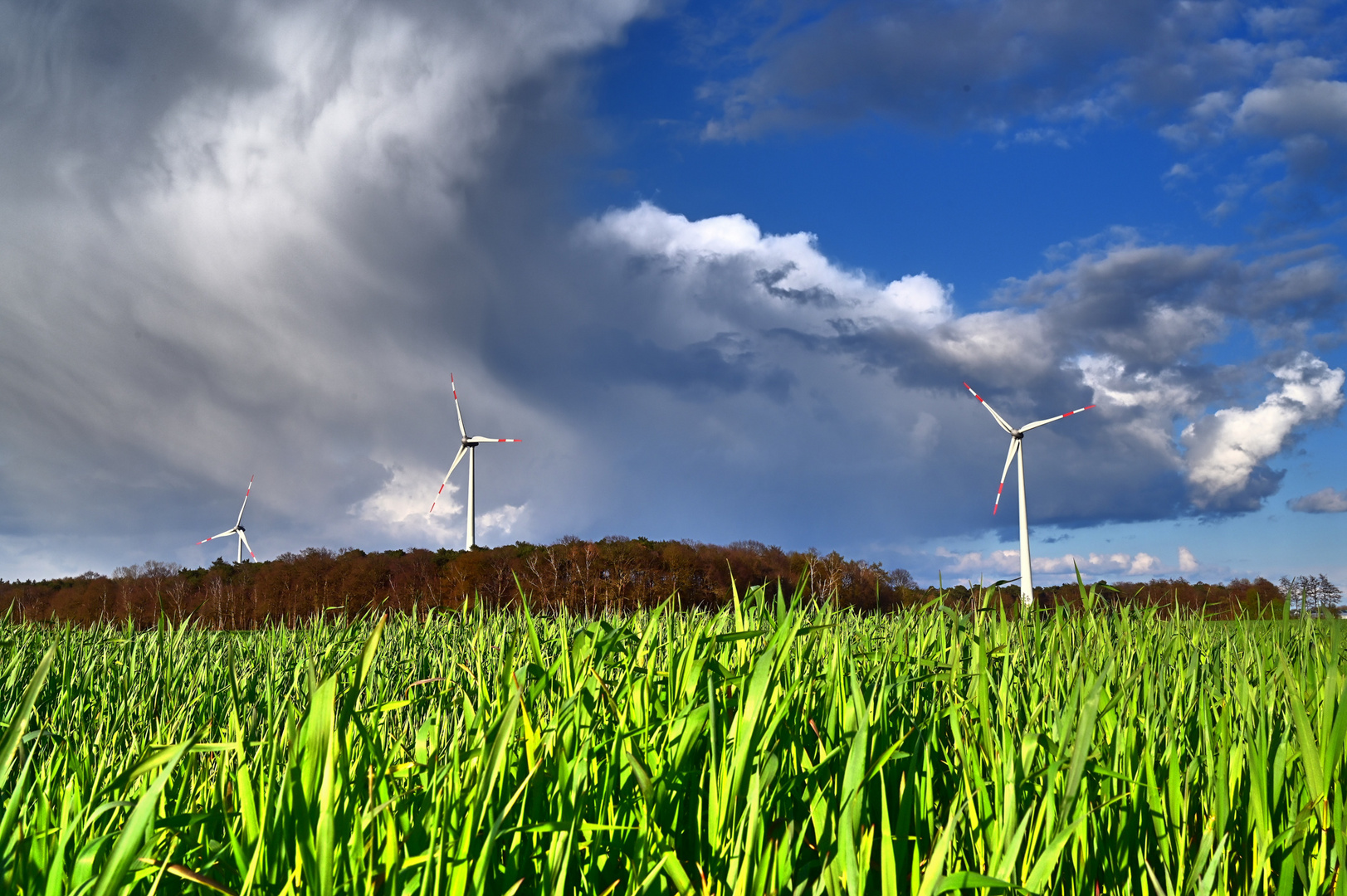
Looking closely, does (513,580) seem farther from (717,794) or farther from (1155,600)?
(717,794)

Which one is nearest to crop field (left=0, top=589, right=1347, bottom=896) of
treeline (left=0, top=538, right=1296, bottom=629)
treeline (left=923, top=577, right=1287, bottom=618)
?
treeline (left=923, top=577, right=1287, bottom=618)

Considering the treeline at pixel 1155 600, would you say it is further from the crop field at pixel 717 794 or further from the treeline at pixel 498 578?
the treeline at pixel 498 578

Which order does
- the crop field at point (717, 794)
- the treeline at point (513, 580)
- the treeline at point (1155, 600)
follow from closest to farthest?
the crop field at point (717, 794)
the treeline at point (1155, 600)
the treeline at point (513, 580)

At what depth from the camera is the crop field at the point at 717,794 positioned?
2.37m

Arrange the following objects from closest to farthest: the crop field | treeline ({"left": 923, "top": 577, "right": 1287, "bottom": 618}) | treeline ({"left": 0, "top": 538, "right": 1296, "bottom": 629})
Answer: the crop field < treeline ({"left": 923, "top": 577, "right": 1287, "bottom": 618}) < treeline ({"left": 0, "top": 538, "right": 1296, "bottom": 629})

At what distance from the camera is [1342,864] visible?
104 inches

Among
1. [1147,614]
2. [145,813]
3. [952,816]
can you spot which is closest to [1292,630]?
[1147,614]

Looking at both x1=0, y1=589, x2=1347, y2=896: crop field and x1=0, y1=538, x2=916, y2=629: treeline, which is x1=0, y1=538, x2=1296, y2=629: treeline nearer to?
x1=0, y1=538, x2=916, y2=629: treeline

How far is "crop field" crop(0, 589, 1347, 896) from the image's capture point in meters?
2.37

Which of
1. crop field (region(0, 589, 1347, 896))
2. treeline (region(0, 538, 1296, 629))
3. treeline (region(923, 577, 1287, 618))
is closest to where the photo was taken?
crop field (region(0, 589, 1347, 896))

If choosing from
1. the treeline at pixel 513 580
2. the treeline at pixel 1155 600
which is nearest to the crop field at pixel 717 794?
the treeline at pixel 1155 600

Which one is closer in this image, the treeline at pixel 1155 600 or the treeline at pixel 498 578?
the treeline at pixel 1155 600

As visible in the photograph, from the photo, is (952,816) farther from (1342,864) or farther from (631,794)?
(1342,864)

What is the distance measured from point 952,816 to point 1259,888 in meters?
1.70
